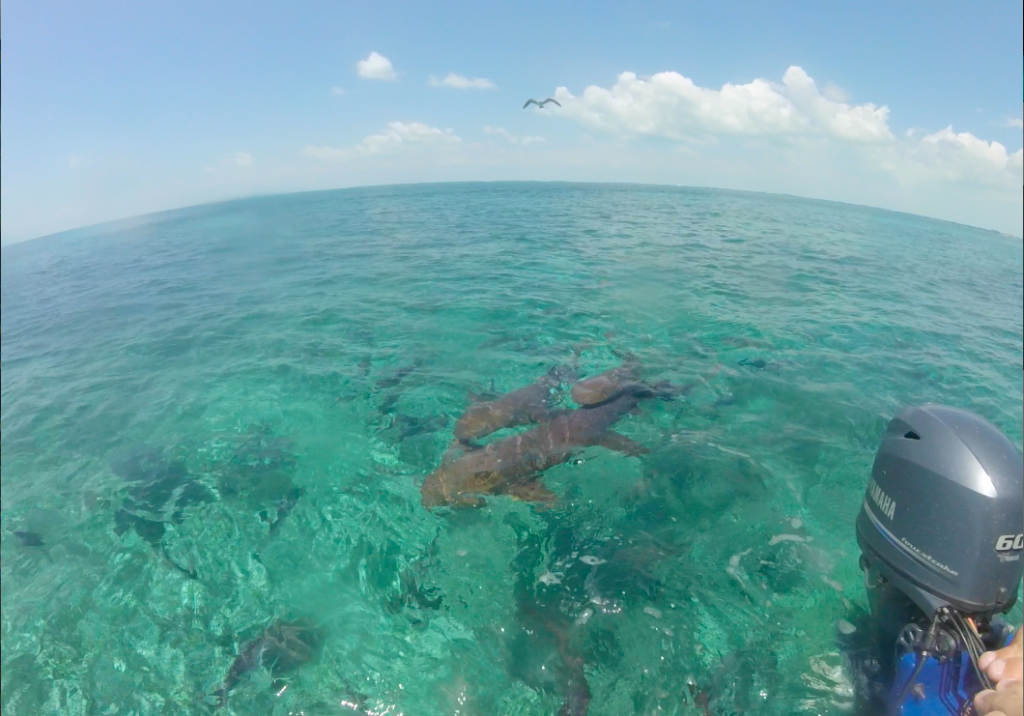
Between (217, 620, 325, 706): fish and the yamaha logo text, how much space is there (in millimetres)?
6099

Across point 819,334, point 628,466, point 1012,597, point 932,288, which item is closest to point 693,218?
point 932,288

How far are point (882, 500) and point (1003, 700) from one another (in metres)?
2.01

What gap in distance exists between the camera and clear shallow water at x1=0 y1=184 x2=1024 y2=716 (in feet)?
16.8

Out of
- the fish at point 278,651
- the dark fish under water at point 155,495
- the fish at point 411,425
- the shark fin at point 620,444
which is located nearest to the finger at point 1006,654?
the shark fin at point 620,444

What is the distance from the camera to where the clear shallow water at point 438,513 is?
5129mm

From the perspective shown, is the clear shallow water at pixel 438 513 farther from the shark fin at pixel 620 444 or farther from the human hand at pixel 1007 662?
the human hand at pixel 1007 662

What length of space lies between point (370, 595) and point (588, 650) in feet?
9.11

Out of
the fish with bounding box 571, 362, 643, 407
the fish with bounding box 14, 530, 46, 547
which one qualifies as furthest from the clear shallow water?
the fish with bounding box 571, 362, 643, 407

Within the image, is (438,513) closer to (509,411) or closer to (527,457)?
(527,457)

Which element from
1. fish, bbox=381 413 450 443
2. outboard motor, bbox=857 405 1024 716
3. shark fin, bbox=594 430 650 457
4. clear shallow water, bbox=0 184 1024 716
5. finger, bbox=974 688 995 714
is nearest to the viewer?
finger, bbox=974 688 995 714

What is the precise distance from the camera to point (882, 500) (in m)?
4.52

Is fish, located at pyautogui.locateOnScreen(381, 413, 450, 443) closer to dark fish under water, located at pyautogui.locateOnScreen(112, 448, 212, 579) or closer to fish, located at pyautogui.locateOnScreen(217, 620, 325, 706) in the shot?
dark fish under water, located at pyautogui.locateOnScreen(112, 448, 212, 579)

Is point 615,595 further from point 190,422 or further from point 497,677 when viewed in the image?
point 190,422

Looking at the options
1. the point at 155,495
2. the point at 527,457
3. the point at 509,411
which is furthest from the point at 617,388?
the point at 155,495
